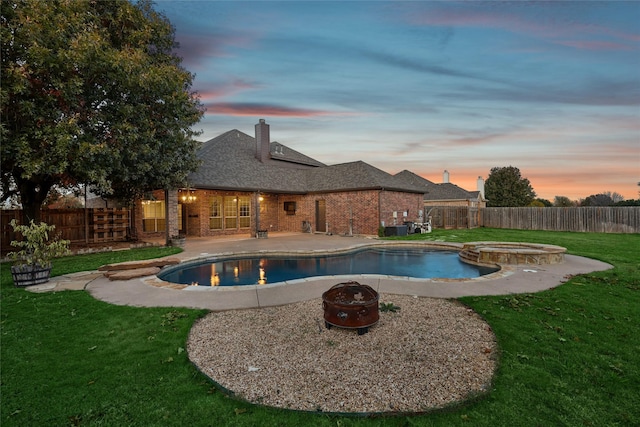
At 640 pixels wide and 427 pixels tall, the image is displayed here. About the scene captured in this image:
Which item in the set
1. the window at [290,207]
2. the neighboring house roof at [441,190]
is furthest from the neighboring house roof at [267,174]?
the neighboring house roof at [441,190]

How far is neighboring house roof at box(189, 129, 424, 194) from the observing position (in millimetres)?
16344

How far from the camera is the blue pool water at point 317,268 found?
8430 millimetres

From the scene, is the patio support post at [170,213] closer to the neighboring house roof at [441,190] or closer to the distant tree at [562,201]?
the neighboring house roof at [441,190]

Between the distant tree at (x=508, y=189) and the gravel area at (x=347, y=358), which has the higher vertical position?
the distant tree at (x=508, y=189)

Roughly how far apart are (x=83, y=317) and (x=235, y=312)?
7.83ft

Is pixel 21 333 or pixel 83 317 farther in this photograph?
pixel 83 317

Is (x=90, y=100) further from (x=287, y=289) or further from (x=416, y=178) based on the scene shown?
(x=416, y=178)

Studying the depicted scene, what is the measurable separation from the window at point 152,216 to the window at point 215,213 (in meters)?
2.97

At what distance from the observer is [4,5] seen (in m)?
8.08

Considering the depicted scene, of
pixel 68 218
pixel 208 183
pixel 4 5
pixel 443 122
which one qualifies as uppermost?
pixel 4 5

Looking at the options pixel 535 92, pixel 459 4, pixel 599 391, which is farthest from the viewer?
pixel 535 92

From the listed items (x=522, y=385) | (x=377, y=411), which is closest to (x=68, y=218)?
(x=377, y=411)

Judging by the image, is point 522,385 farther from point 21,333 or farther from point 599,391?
point 21,333

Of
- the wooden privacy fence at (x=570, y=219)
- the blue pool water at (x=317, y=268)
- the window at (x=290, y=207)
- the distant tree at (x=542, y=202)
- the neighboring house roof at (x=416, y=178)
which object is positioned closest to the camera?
the blue pool water at (x=317, y=268)
